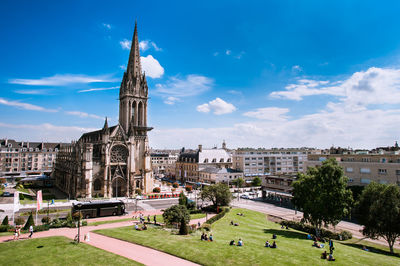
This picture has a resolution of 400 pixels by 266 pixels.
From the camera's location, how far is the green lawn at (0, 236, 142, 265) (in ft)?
68.3

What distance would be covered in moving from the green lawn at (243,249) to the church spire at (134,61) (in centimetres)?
5556

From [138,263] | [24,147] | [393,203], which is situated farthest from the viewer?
[24,147]

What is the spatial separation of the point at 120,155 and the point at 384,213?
60.0m

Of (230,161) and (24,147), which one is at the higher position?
(24,147)

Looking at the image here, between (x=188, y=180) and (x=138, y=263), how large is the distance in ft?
269

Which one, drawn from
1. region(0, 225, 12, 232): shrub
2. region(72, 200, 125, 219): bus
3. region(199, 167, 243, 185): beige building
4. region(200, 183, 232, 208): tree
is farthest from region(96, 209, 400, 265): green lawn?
region(199, 167, 243, 185): beige building

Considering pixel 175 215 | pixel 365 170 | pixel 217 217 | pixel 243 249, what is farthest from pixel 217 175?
pixel 243 249

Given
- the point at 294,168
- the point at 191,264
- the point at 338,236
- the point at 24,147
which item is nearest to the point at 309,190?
the point at 338,236

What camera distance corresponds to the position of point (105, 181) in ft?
212

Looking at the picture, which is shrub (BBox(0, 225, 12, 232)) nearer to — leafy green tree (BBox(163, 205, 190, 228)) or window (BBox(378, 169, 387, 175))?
leafy green tree (BBox(163, 205, 190, 228))

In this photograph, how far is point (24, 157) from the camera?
109 m

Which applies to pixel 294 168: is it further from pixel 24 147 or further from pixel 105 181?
pixel 24 147

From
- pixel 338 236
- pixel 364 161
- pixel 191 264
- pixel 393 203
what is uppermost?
pixel 364 161

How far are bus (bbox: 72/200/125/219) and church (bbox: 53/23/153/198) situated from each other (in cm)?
2080
